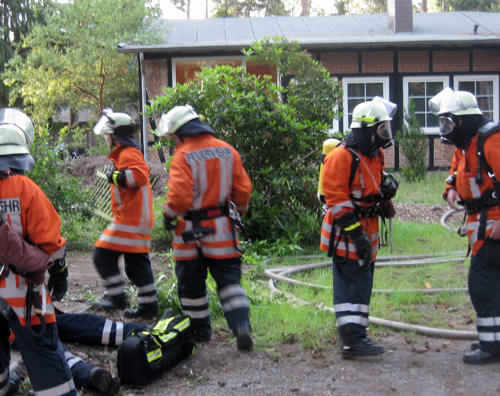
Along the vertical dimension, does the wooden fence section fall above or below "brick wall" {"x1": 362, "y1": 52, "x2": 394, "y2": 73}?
below

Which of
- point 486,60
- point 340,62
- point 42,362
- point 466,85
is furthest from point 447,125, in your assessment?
point 486,60

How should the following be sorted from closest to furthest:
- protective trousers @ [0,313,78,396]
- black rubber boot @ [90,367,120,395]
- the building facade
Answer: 1. protective trousers @ [0,313,78,396]
2. black rubber boot @ [90,367,120,395]
3. the building facade

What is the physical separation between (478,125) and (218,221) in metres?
2.04

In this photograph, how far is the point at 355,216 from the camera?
3.89 meters

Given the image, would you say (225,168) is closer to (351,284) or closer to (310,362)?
(351,284)

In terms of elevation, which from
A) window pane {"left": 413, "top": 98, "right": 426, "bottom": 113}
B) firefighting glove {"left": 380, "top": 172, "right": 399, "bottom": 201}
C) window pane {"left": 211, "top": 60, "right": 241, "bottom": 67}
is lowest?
firefighting glove {"left": 380, "top": 172, "right": 399, "bottom": 201}

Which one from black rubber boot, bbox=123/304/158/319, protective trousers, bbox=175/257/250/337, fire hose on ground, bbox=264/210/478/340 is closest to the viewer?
protective trousers, bbox=175/257/250/337

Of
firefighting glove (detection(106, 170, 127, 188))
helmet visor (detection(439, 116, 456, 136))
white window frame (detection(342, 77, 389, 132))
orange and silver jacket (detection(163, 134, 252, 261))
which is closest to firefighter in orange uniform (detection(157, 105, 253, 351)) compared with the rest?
orange and silver jacket (detection(163, 134, 252, 261))

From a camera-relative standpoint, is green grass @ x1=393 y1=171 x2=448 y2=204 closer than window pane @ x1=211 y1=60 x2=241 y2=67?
Yes

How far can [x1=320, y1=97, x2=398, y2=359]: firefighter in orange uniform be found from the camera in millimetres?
3850

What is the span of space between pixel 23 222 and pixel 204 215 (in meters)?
1.44

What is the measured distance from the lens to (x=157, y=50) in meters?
14.0

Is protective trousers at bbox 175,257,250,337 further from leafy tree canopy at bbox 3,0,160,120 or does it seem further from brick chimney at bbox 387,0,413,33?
leafy tree canopy at bbox 3,0,160,120

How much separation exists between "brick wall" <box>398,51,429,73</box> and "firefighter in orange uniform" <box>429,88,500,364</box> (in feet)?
39.5
